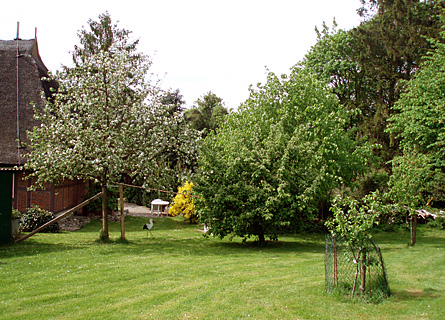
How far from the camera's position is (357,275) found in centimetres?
819

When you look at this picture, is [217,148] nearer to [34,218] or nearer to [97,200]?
[34,218]

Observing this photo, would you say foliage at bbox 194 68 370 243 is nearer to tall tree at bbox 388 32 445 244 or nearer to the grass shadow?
the grass shadow

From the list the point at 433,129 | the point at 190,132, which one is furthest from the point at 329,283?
the point at 433,129

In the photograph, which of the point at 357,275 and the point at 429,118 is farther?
the point at 429,118

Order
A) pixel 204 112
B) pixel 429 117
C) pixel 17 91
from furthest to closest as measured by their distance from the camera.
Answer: pixel 204 112, pixel 429 117, pixel 17 91

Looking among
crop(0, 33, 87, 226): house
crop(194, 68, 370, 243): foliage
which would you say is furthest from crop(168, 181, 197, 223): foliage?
crop(194, 68, 370, 243): foliage

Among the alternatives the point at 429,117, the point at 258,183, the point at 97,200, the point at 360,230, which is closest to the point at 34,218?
the point at 97,200

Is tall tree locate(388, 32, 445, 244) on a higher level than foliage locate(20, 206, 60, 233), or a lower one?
higher

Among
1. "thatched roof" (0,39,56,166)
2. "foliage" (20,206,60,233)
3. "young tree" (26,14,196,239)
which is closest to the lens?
"young tree" (26,14,196,239)

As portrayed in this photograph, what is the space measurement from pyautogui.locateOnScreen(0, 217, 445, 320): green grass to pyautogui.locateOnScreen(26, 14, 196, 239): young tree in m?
2.78

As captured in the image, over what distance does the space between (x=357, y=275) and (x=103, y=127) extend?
10.0 m

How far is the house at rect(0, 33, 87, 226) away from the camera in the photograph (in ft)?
59.1

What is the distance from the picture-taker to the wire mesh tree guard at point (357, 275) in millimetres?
8047

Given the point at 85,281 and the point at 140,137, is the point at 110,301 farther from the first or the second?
the point at 140,137
